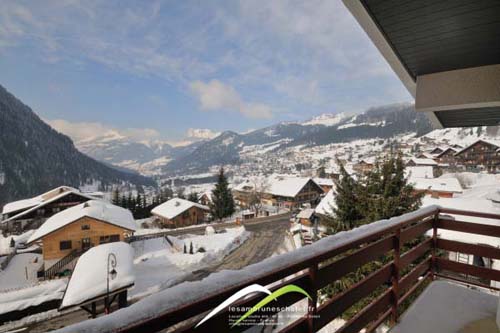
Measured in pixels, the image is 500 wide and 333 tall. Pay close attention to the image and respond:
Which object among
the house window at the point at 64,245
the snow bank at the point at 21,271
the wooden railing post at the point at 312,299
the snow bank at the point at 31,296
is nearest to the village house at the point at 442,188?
the wooden railing post at the point at 312,299

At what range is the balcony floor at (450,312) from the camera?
2.04 m

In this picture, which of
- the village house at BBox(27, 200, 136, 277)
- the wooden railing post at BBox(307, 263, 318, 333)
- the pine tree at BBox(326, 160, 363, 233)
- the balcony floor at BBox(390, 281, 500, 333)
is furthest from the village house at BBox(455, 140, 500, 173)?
the village house at BBox(27, 200, 136, 277)

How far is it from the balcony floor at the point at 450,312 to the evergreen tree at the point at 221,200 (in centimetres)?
2681

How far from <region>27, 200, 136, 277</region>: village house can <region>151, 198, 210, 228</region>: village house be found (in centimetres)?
1054

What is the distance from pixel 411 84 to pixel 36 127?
4299 inches

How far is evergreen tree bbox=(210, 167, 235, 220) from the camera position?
2902 centimetres

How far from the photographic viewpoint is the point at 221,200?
29125 millimetres

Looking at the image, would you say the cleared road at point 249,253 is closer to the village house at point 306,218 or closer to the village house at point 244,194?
the village house at point 306,218

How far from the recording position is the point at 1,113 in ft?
237

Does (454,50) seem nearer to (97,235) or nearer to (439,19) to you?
(439,19)

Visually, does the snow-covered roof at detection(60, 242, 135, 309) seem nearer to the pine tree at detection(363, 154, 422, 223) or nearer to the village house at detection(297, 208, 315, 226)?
the pine tree at detection(363, 154, 422, 223)

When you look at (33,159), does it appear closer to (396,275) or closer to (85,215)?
(85,215)

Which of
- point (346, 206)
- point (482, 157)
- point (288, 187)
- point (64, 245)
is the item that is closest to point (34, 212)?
point (64, 245)

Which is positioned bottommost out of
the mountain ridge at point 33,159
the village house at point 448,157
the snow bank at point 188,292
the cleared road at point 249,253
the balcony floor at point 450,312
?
the cleared road at point 249,253
